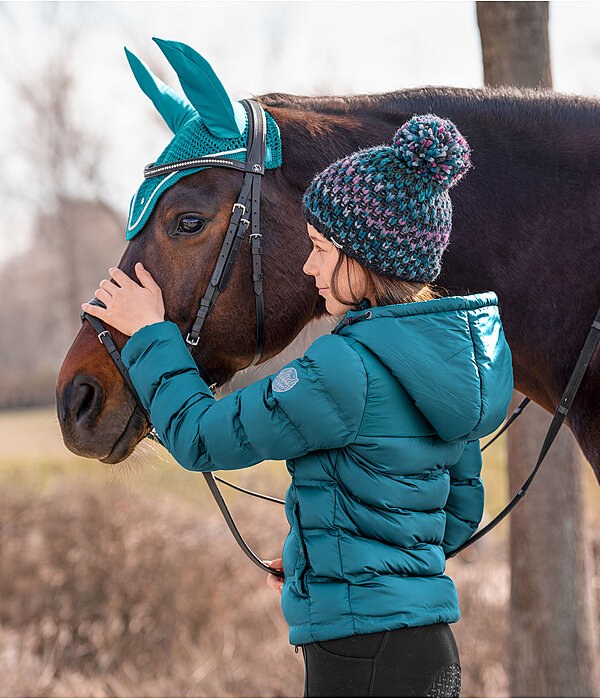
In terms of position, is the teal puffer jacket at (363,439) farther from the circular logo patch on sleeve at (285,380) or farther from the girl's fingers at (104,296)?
the girl's fingers at (104,296)

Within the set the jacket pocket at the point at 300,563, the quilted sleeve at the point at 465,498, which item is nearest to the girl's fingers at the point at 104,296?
the jacket pocket at the point at 300,563

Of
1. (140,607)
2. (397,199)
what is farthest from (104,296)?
(140,607)

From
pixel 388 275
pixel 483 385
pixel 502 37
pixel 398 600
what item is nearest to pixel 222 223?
pixel 388 275

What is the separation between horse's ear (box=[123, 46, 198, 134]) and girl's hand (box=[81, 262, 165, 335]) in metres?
0.57

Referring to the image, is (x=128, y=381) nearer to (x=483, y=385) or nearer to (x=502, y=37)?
(x=483, y=385)

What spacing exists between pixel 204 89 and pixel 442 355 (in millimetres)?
1156

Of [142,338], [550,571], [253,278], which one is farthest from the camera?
[550,571]

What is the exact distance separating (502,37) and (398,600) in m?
3.83

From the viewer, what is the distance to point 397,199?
1836 millimetres

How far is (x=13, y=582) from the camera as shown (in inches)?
236

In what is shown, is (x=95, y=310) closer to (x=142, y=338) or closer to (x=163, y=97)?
(x=142, y=338)

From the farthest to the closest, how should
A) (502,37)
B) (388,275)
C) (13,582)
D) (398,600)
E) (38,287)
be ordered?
1. (38,287)
2. (13,582)
3. (502,37)
4. (388,275)
5. (398,600)

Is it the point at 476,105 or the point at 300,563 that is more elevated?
the point at 476,105

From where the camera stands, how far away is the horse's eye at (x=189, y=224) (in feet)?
7.53
